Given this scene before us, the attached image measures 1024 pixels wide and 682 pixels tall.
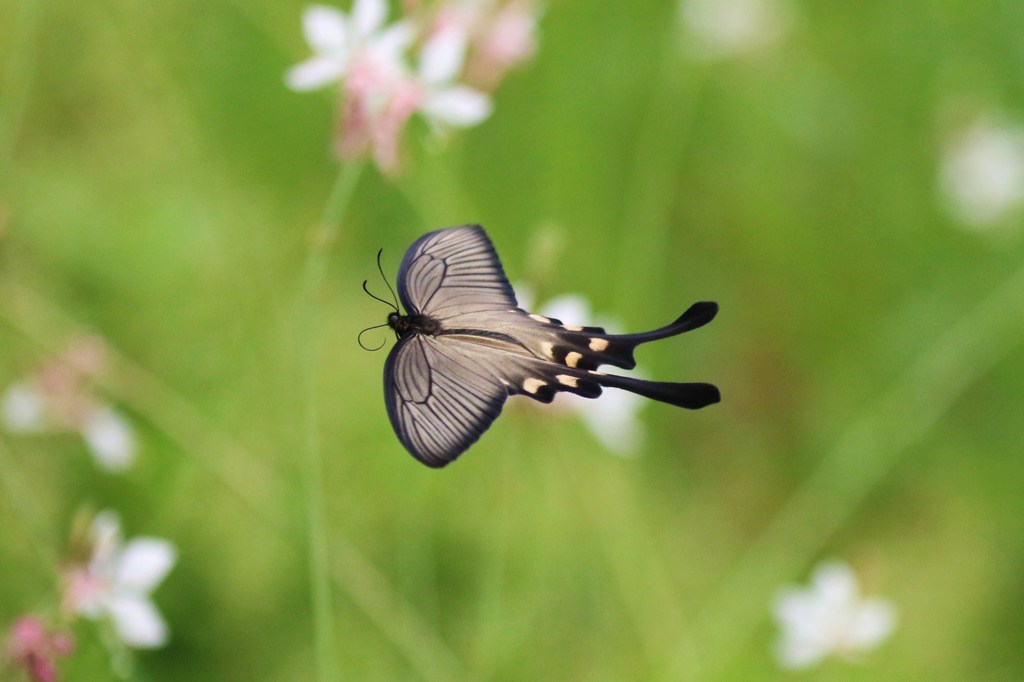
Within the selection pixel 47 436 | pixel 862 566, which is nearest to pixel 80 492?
pixel 47 436

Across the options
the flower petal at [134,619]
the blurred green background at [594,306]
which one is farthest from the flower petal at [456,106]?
the flower petal at [134,619]

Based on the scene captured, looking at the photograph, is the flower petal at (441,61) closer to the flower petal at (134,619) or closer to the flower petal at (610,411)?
the flower petal at (610,411)

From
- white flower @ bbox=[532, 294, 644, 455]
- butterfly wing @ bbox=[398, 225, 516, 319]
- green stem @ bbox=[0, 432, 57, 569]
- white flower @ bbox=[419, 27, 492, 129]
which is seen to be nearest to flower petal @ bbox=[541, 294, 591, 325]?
white flower @ bbox=[532, 294, 644, 455]

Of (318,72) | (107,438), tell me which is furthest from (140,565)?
(318,72)

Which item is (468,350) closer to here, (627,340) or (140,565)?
(627,340)

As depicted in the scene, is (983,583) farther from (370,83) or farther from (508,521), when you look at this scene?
(370,83)
